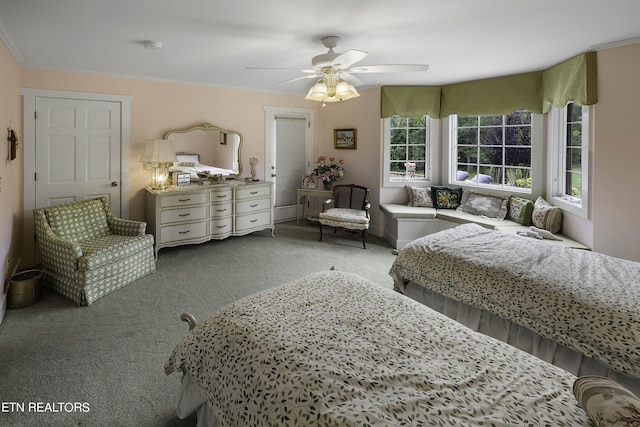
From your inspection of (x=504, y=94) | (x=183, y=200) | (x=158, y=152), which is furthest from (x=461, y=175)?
(x=158, y=152)

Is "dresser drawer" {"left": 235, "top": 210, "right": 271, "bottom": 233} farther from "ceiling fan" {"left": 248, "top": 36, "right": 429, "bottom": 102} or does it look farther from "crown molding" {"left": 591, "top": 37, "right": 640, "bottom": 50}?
"crown molding" {"left": 591, "top": 37, "right": 640, "bottom": 50}

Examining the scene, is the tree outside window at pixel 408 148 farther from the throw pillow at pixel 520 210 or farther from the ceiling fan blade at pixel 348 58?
the ceiling fan blade at pixel 348 58

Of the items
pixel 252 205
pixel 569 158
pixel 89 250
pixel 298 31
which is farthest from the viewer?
pixel 252 205

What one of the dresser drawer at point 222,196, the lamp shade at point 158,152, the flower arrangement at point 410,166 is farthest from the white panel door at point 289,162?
the lamp shade at point 158,152

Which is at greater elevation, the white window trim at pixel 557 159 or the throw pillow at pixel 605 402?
the white window trim at pixel 557 159

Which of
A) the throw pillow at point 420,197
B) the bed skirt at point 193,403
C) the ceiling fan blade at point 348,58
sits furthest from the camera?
the throw pillow at point 420,197

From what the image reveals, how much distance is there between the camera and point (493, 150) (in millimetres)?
5188

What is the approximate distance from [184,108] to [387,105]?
2944 millimetres

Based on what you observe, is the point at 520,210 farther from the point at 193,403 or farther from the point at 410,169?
the point at 193,403

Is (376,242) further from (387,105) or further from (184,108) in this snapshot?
(184,108)

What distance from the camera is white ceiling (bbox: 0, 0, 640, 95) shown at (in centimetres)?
251

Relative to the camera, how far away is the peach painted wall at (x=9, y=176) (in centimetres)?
321

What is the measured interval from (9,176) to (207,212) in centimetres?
210

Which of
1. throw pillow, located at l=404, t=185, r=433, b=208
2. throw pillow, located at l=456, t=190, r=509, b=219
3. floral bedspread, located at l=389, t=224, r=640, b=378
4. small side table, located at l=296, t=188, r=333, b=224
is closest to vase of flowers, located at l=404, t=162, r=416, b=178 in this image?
throw pillow, located at l=404, t=185, r=433, b=208
